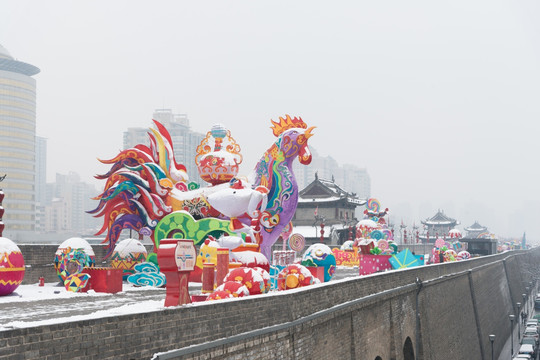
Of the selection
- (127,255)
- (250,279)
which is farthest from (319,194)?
(250,279)

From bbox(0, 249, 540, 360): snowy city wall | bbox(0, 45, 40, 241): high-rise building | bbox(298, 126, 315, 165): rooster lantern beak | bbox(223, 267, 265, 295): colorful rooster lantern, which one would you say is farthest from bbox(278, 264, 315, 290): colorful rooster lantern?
bbox(0, 45, 40, 241): high-rise building

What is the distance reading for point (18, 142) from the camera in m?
107

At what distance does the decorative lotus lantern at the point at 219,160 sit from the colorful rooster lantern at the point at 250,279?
1133 cm

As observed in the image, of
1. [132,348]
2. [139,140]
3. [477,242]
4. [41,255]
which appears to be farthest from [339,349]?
[139,140]

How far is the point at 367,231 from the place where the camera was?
45500 mm

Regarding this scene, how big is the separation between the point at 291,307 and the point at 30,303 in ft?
23.7

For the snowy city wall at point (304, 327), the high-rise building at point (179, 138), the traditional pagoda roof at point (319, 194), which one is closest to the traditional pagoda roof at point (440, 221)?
the traditional pagoda roof at point (319, 194)

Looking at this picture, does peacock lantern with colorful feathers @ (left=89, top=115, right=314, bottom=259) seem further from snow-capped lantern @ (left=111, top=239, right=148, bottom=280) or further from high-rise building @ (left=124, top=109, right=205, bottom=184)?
high-rise building @ (left=124, top=109, right=205, bottom=184)

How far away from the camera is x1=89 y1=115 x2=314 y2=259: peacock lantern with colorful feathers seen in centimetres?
2183

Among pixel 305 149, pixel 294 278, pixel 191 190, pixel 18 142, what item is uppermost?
pixel 18 142

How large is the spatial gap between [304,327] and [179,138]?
14786 cm

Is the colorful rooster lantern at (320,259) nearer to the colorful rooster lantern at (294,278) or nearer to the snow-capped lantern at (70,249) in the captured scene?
the colorful rooster lantern at (294,278)

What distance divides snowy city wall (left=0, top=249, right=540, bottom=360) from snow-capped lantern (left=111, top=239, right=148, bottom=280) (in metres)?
8.23

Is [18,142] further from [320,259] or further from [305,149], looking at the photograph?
[320,259]
